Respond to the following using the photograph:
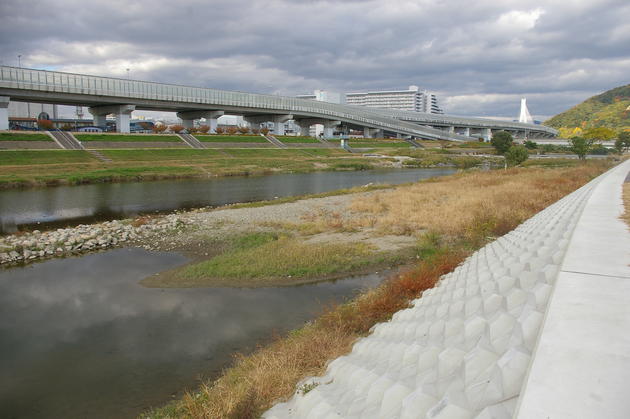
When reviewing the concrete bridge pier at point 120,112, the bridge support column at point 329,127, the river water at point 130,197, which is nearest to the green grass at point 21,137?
the concrete bridge pier at point 120,112

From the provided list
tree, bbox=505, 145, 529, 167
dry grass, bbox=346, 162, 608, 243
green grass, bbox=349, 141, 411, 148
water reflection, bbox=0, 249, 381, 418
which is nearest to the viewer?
water reflection, bbox=0, 249, 381, 418

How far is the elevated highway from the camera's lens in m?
60.5

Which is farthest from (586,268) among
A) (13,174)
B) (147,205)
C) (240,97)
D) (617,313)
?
(240,97)

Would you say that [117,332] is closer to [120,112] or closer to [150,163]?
[150,163]

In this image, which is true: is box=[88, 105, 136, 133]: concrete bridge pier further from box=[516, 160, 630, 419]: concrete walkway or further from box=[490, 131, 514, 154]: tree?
box=[516, 160, 630, 419]: concrete walkway

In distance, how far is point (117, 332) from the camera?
10.6 meters

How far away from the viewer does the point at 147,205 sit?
30.0 metres

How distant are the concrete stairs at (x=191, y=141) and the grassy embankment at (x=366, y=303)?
47910 millimetres

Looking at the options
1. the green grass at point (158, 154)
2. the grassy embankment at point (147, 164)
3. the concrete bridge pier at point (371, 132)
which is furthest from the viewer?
the concrete bridge pier at point (371, 132)

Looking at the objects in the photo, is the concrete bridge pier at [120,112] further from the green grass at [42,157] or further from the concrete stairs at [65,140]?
the green grass at [42,157]

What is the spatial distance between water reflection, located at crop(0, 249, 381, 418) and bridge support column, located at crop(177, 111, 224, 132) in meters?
73.7

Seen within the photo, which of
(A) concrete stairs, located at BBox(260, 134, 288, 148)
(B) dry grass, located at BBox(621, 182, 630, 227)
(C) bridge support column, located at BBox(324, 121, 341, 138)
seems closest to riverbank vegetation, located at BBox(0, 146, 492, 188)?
(A) concrete stairs, located at BBox(260, 134, 288, 148)

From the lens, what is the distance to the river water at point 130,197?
25703 mm

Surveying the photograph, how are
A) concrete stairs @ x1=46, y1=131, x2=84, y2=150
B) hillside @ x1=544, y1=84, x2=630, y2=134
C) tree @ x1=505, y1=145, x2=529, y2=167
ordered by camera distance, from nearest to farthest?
concrete stairs @ x1=46, y1=131, x2=84, y2=150 < tree @ x1=505, y1=145, x2=529, y2=167 < hillside @ x1=544, y1=84, x2=630, y2=134
